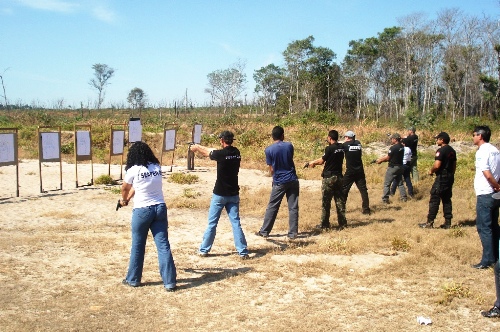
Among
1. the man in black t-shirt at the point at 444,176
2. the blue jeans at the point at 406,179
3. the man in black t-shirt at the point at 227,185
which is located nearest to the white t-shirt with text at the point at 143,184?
the man in black t-shirt at the point at 227,185

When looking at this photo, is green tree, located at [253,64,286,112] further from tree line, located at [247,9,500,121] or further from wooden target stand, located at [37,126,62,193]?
wooden target stand, located at [37,126,62,193]

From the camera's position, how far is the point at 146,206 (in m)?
5.70

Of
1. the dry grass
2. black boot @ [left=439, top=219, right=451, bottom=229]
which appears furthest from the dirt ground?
black boot @ [left=439, top=219, right=451, bottom=229]

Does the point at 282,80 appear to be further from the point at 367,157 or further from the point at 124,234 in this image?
the point at 124,234

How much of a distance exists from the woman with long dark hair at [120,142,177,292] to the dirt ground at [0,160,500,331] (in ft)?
1.12

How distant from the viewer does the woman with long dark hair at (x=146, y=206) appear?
5703 mm

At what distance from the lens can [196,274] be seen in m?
6.51

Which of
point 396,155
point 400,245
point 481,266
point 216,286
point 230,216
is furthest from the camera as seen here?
point 396,155

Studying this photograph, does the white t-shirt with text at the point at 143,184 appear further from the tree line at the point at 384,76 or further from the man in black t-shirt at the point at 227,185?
the tree line at the point at 384,76

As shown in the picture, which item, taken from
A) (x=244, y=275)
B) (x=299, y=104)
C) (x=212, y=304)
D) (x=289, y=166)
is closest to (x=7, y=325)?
(x=212, y=304)

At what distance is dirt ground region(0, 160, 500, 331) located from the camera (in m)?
4.98

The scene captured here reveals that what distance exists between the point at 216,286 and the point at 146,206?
1356 mm

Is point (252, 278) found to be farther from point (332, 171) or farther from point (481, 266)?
point (481, 266)

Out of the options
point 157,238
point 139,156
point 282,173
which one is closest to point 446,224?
point 282,173
